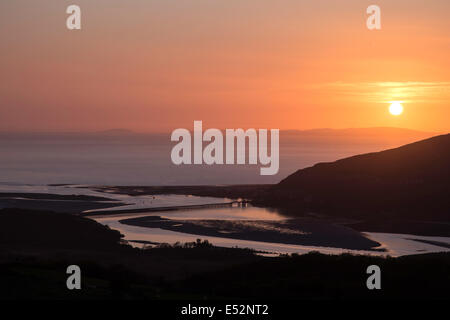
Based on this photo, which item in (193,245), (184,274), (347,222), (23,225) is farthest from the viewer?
(347,222)

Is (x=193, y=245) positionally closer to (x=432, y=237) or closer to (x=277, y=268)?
(x=277, y=268)

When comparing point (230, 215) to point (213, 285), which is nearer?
point (213, 285)

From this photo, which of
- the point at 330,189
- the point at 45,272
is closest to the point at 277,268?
the point at 45,272
